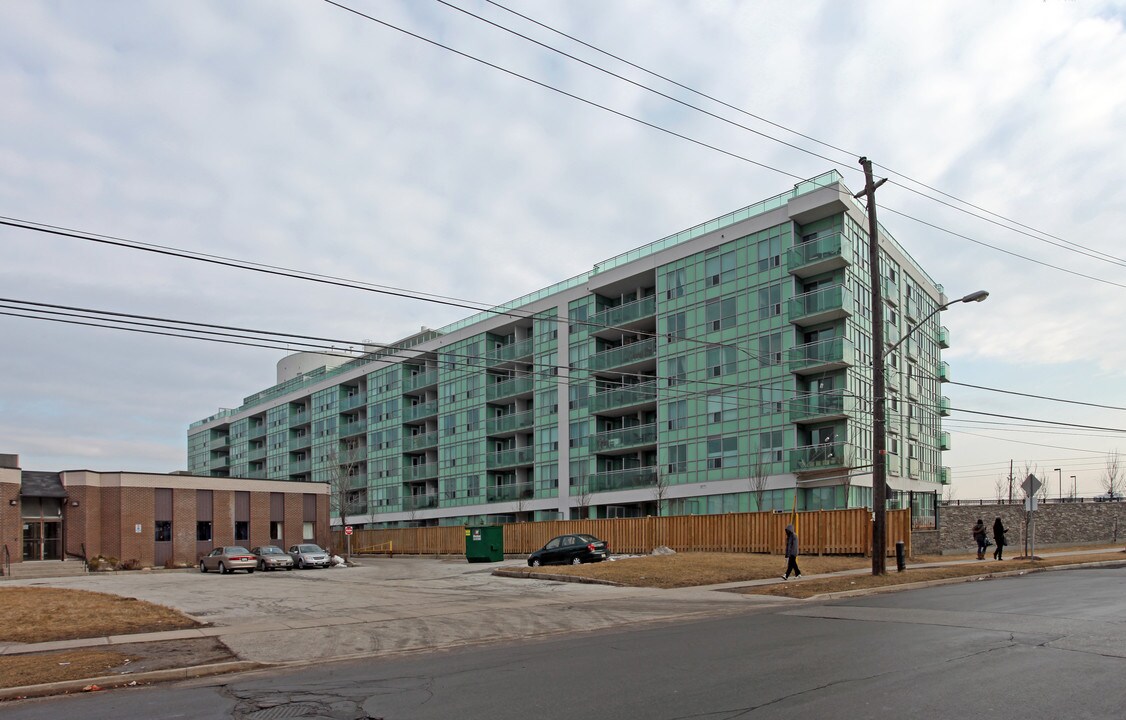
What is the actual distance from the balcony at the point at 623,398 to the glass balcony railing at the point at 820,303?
35.6 ft

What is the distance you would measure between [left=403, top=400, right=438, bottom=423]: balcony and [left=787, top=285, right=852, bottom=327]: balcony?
1509 inches

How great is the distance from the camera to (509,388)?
67.8m

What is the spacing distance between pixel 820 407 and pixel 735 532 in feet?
43.4

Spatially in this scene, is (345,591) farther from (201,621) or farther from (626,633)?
(626,633)

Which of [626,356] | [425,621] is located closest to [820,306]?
[626,356]

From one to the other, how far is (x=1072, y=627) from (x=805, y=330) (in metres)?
36.5

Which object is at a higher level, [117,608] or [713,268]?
[713,268]

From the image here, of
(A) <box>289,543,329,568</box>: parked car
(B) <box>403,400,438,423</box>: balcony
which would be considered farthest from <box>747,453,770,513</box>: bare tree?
(B) <box>403,400,438,423</box>: balcony

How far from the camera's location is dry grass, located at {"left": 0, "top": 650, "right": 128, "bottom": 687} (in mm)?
11406

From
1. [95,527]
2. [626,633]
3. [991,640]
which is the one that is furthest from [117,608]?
[95,527]

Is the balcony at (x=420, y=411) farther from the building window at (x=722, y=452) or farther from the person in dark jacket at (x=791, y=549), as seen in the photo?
the person in dark jacket at (x=791, y=549)

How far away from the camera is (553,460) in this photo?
63031 mm

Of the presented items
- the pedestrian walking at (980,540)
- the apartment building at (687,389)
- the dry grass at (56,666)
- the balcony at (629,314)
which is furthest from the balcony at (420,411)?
the dry grass at (56,666)

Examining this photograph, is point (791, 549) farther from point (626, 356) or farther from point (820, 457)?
point (626, 356)
